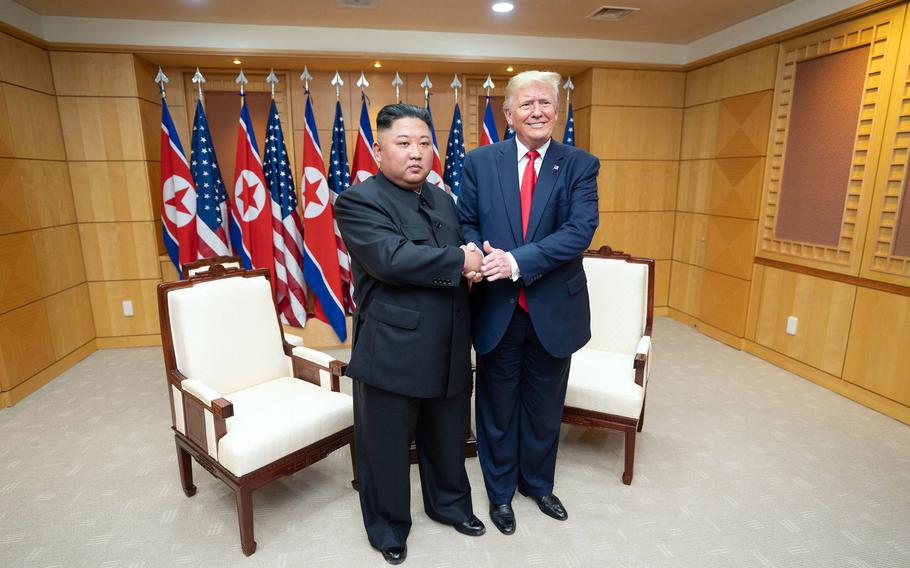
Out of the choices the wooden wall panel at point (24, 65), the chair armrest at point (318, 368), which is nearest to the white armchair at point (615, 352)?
the chair armrest at point (318, 368)

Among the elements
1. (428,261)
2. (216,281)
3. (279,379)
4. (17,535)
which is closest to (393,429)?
(428,261)

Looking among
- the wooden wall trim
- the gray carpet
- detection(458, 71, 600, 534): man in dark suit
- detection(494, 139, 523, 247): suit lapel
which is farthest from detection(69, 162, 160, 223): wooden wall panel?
the wooden wall trim

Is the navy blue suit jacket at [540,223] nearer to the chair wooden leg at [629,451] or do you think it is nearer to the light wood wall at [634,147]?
the chair wooden leg at [629,451]

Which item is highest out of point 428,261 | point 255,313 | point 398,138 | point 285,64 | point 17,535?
point 285,64

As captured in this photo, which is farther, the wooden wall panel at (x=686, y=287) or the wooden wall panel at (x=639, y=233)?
the wooden wall panel at (x=639, y=233)

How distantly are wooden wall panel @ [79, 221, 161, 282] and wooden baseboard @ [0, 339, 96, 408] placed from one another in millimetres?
644

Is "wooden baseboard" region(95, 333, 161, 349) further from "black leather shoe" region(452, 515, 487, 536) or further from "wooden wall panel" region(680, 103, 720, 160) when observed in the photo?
"wooden wall panel" region(680, 103, 720, 160)

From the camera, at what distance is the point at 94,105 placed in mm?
4094

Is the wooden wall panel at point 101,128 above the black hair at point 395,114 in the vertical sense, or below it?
above

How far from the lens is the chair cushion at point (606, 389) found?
2320mm

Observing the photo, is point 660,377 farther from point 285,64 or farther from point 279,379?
point 285,64

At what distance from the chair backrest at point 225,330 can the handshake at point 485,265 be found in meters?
1.29

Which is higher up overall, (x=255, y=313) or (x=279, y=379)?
(x=255, y=313)

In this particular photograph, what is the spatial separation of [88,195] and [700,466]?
509 cm
